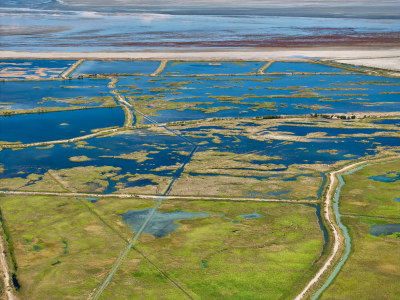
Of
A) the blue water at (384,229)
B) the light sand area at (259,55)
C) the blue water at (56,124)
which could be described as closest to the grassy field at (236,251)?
the blue water at (384,229)

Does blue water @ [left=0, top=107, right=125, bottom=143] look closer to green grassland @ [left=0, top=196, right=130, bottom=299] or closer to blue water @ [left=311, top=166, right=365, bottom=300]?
green grassland @ [left=0, top=196, right=130, bottom=299]

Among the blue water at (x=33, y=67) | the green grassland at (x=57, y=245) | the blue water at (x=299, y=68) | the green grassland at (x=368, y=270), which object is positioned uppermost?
the blue water at (x=299, y=68)

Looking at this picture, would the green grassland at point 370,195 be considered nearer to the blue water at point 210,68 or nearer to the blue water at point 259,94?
the blue water at point 259,94

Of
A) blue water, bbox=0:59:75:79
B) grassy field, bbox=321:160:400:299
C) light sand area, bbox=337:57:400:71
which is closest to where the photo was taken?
grassy field, bbox=321:160:400:299

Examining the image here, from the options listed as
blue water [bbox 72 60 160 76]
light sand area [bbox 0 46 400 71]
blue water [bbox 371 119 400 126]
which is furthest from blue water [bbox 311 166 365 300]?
light sand area [bbox 0 46 400 71]

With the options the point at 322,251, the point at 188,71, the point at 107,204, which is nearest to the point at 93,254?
the point at 107,204

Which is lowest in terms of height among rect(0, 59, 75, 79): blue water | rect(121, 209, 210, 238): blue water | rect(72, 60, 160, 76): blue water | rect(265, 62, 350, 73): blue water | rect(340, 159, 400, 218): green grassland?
rect(121, 209, 210, 238): blue water

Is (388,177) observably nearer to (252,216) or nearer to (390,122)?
(252,216)

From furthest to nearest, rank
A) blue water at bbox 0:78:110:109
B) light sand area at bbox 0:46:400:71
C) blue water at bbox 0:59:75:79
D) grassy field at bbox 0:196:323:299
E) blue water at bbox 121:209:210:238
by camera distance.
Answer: light sand area at bbox 0:46:400:71 → blue water at bbox 0:59:75:79 → blue water at bbox 0:78:110:109 → blue water at bbox 121:209:210:238 → grassy field at bbox 0:196:323:299
